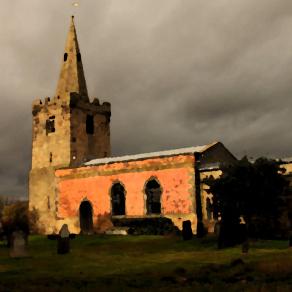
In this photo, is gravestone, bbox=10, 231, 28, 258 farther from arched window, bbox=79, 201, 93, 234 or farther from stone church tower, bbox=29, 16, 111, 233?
stone church tower, bbox=29, 16, 111, 233

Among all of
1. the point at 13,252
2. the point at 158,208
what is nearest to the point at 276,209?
the point at 13,252

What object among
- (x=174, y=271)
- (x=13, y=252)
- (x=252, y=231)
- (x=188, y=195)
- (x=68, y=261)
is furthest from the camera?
(x=188, y=195)

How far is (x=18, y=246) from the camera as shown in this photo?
1867 centimetres

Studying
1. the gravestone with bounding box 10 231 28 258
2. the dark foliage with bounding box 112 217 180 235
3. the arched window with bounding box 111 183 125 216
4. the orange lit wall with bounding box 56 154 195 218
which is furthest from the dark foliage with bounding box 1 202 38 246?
the gravestone with bounding box 10 231 28 258

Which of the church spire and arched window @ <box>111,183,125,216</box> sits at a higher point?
the church spire

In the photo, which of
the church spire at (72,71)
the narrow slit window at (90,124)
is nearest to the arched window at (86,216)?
the narrow slit window at (90,124)

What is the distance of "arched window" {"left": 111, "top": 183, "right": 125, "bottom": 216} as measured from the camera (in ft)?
124

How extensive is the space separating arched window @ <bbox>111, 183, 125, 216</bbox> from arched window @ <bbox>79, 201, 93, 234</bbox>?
2.91 m

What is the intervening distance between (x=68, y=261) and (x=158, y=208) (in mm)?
20348

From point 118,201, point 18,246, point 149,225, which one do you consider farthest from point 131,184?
point 18,246

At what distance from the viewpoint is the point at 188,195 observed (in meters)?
33.8

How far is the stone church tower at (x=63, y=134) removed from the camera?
44562mm

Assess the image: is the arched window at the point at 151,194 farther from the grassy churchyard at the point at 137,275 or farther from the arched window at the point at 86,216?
the grassy churchyard at the point at 137,275

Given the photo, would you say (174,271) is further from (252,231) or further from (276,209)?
(252,231)
